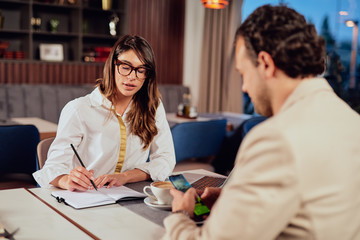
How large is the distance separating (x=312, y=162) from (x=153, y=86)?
1.40 m

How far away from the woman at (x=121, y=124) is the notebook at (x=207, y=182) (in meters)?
0.19

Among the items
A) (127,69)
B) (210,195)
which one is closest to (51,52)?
(127,69)

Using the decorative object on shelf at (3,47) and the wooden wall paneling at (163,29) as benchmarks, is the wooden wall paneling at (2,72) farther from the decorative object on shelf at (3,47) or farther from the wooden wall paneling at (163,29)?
the wooden wall paneling at (163,29)

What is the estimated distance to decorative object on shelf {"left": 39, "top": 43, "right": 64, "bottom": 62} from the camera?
565cm

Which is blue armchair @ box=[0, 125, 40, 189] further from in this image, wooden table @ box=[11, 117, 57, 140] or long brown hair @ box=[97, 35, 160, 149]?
long brown hair @ box=[97, 35, 160, 149]

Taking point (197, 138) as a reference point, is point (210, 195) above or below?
above

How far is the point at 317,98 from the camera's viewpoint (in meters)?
0.99

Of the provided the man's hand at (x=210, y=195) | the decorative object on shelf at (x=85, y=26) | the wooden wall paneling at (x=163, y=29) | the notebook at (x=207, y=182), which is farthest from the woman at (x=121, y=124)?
the wooden wall paneling at (x=163, y=29)

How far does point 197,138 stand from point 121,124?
1599 millimetres

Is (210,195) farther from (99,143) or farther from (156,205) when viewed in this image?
(99,143)

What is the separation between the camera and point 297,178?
86 centimetres

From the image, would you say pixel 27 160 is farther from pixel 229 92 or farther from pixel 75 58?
pixel 229 92

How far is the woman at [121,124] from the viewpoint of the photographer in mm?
2004

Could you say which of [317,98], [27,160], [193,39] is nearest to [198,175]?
[317,98]
